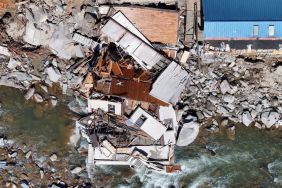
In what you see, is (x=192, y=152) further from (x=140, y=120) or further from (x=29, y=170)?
(x=29, y=170)

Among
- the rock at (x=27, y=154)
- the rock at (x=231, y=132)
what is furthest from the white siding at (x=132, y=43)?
the rock at (x=27, y=154)

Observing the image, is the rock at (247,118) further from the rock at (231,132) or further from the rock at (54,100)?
the rock at (54,100)

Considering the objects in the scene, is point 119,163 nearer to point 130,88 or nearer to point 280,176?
point 130,88

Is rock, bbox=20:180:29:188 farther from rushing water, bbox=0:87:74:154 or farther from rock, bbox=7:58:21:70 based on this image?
rock, bbox=7:58:21:70

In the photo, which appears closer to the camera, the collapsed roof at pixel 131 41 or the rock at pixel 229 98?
the collapsed roof at pixel 131 41

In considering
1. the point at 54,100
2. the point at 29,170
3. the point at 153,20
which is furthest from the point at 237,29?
the point at 29,170

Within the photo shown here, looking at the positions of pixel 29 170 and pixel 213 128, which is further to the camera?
pixel 29 170
